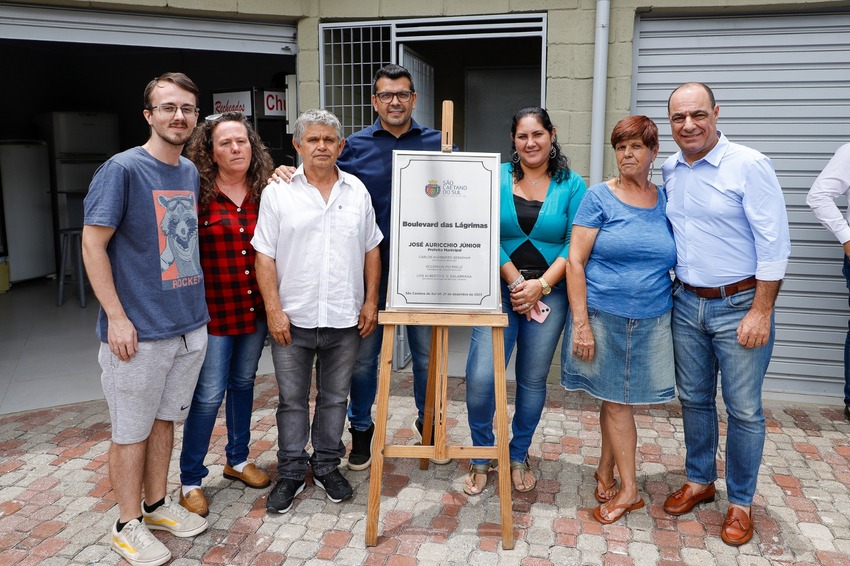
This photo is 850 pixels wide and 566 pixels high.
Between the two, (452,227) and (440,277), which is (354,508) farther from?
(452,227)

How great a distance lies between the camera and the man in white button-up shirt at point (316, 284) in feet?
10.2

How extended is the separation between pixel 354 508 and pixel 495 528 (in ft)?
2.30

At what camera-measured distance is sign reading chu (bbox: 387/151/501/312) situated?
10.0 ft

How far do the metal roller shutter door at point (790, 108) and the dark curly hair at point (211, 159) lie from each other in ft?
9.68

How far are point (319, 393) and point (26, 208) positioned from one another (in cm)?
757

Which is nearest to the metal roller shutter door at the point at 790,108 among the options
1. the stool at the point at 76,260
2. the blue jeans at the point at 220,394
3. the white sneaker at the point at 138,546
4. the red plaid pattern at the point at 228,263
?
the red plaid pattern at the point at 228,263

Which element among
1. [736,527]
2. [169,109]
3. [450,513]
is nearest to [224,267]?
[169,109]

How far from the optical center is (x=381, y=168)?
365 cm

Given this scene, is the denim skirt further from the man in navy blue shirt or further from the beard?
the beard

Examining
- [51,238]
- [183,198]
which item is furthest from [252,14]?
[51,238]

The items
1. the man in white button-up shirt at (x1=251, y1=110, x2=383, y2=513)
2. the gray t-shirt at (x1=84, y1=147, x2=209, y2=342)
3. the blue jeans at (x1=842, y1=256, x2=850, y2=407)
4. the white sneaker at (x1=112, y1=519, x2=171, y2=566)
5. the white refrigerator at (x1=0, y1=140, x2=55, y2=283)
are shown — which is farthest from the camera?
the white refrigerator at (x1=0, y1=140, x2=55, y2=283)

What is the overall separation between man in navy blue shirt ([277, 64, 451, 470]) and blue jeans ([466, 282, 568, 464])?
472 mm

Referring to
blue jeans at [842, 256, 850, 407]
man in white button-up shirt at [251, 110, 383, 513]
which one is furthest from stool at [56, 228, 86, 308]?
blue jeans at [842, 256, 850, 407]

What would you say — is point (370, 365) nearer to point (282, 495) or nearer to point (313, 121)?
point (282, 495)
